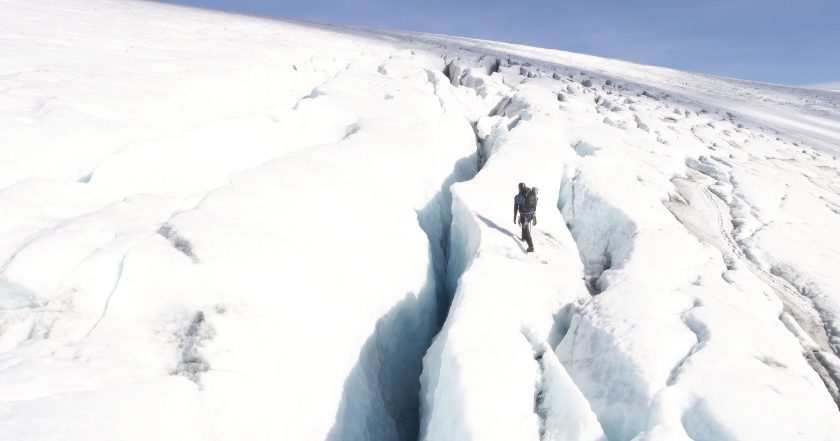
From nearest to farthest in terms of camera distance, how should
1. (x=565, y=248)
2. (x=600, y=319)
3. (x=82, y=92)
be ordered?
(x=600, y=319) → (x=565, y=248) → (x=82, y=92)

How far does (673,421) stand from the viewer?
5.31 meters

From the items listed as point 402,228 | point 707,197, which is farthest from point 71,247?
point 707,197

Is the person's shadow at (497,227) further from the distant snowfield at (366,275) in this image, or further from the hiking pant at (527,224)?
the hiking pant at (527,224)

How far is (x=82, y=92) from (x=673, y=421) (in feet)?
47.8

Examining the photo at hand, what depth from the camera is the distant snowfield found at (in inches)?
217

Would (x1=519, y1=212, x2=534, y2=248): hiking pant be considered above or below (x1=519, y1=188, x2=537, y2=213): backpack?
below

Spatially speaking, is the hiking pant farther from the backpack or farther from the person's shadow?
the person's shadow

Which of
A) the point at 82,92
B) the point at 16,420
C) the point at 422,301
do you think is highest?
the point at 82,92

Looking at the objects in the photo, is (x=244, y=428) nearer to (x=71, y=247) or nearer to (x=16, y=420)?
(x=16, y=420)

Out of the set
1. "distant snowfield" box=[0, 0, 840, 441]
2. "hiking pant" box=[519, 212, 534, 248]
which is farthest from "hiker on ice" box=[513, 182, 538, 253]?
"distant snowfield" box=[0, 0, 840, 441]

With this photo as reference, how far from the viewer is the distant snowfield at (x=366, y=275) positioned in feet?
18.1

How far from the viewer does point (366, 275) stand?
8.42 m

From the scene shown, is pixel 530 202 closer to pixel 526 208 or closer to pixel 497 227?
pixel 526 208

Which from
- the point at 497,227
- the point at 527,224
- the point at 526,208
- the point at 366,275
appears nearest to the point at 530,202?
the point at 526,208
